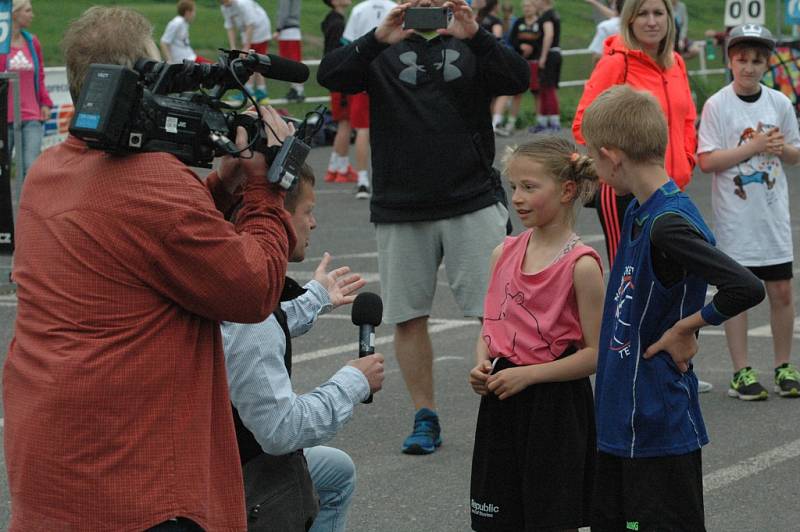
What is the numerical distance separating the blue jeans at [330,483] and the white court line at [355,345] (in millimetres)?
3719

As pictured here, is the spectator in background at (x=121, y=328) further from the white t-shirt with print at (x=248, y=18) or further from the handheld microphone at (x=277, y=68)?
the white t-shirt with print at (x=248, y=18)

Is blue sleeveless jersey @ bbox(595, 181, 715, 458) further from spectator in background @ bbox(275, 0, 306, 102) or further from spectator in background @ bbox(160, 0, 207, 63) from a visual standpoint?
spectator in background @ bbox(275, 0, 306, 102)

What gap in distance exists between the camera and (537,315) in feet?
14.6

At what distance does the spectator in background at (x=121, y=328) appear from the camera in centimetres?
294

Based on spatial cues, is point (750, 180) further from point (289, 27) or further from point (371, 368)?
point (289, 27)

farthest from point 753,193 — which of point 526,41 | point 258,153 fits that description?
point 526,41

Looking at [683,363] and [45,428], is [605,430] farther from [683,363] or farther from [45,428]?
[45,428]

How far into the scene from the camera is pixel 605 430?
160 inches

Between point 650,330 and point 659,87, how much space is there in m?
2.86

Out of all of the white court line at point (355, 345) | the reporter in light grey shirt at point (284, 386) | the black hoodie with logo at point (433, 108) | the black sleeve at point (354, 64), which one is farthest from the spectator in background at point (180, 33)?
the reporter in light grey shirt at point (284, 386)

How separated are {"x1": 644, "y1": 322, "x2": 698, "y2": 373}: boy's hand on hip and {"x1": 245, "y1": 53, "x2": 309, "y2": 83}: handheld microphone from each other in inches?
48.2

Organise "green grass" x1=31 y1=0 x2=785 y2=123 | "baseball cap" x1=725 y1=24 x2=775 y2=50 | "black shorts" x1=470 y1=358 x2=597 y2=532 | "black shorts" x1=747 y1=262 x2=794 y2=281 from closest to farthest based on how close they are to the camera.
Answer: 1. "black shorts" x1=470 y1=358 x2=597 y2=532
2. "baseball cap" x1=725 y1=24 x2=775 y2=50
3. "black shorts" x1=747 y1=262 x2=794 y2=281
4. "green grass" x1=31 y1=0 x2=785 y2=123

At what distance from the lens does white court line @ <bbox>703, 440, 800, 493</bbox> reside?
19.2 ft

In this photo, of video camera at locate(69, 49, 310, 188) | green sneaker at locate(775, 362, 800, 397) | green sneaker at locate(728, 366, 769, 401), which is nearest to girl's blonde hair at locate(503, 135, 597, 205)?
video camera at locate(69, 49, 310, 188)
